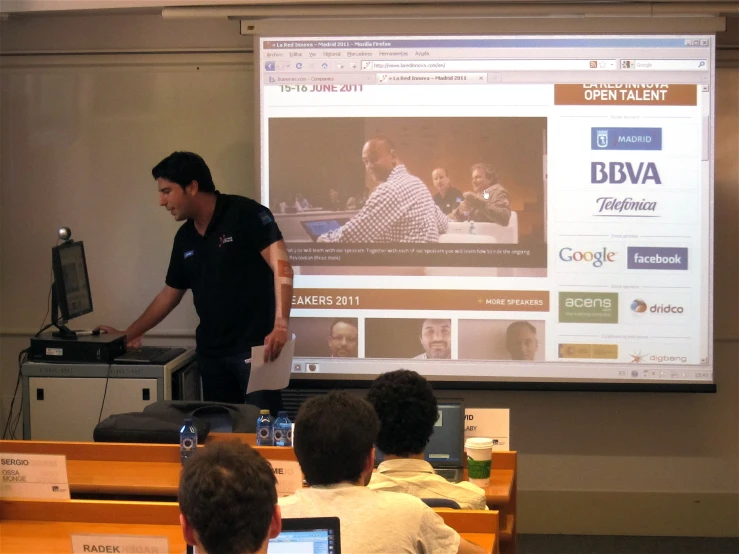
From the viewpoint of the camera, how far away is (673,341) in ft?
14.1

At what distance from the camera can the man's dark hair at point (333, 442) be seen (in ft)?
6.19

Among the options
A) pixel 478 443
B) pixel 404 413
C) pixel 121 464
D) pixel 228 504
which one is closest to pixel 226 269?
pixel 121 464

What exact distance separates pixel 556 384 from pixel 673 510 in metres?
0.90

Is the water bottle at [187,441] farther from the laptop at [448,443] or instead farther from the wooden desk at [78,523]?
the laptop at [448,443]

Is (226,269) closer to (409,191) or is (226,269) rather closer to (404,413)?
(409,191)

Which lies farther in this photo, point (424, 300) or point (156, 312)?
point (424, 300)

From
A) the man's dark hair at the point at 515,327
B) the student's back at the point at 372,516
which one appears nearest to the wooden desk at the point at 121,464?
the student's back at the point at 372,516

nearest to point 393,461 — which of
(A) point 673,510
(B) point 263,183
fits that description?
(B) point 263,183

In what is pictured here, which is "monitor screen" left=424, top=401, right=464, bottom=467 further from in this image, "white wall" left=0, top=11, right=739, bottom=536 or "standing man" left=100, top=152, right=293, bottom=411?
"white wall" left=0, top=11, right=739, bottom=536

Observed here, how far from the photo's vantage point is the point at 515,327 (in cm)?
438

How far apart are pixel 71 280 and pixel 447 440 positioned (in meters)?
2.14

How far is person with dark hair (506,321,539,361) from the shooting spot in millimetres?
4375

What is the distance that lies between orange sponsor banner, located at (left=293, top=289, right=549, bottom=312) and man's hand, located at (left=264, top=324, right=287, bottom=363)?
68 centimetres

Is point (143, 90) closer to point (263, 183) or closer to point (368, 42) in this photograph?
point (263, 183)
